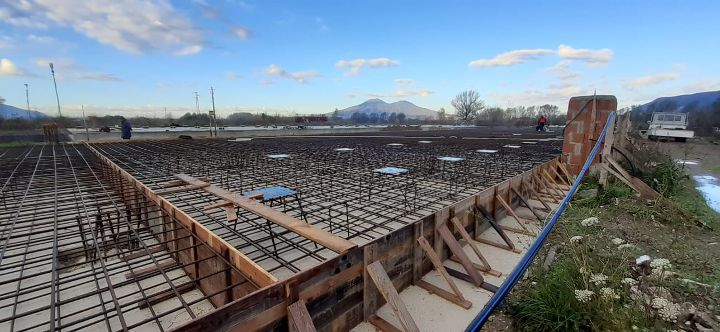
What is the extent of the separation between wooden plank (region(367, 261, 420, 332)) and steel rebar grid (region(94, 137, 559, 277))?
0.88 metres

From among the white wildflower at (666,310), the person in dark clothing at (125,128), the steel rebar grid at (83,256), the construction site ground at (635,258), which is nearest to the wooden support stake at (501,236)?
the construction site ground at (635,258)

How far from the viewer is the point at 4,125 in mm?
39281

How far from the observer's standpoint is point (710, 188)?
906cm

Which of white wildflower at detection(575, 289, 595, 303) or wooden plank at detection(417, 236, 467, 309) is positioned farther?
wooden plank at detection(417, 236, 467, 309)

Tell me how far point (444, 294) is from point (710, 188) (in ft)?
33.6

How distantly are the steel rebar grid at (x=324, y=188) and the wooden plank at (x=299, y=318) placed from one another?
3.14ft

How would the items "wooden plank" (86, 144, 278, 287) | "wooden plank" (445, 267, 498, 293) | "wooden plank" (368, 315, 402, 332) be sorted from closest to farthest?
"wooden plank" (86, 144, 278, 287) → "wooden plank" (368, 315, 402, 332) → "wooden plank" (445, 267, 498, 293)

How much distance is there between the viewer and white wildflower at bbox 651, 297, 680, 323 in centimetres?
247

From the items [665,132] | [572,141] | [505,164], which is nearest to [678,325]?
[505,164]

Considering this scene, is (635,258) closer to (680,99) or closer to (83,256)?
(83,256)

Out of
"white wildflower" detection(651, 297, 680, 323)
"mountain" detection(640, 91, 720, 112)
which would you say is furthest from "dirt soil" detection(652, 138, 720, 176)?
"mountain" detection(640, 91, 720, 112)

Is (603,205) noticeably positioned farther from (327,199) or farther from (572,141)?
(327,199)

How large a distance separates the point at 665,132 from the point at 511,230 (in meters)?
22.5

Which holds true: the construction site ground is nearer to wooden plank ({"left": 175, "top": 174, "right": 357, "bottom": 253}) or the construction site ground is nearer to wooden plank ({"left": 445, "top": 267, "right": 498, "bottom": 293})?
wooden plank ({"left": 445, "top": 267, "right": 498, "bottom": 293})
